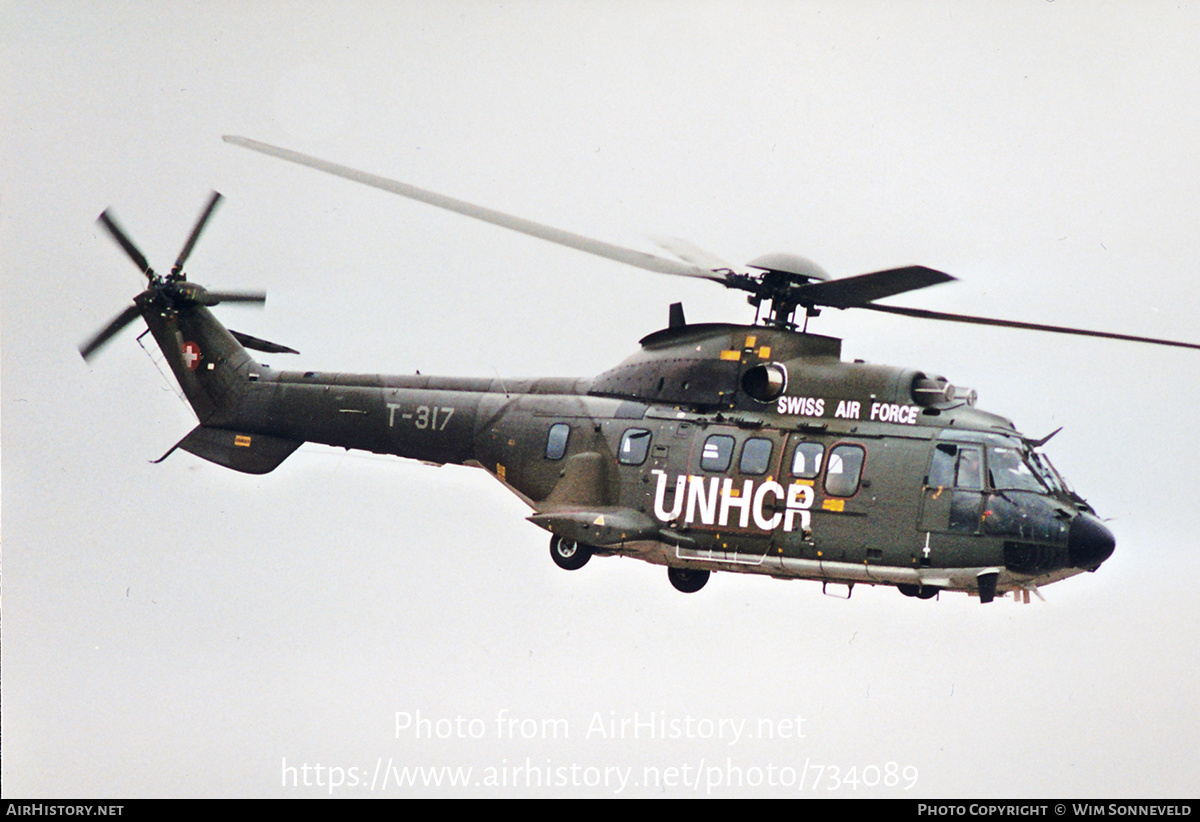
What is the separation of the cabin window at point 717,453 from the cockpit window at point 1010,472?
2.66 meters

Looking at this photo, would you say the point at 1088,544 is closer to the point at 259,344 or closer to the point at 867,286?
the point at 867,286

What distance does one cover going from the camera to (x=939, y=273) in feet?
44.3

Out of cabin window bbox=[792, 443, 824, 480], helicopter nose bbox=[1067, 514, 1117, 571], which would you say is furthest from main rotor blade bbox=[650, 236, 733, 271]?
helicopter nose bbox=[1067, 514, 1117, 571]

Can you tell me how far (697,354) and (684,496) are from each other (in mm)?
1637

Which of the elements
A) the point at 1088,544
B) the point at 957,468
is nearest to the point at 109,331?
the point at 957,468

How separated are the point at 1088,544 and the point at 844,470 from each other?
2.42 metres

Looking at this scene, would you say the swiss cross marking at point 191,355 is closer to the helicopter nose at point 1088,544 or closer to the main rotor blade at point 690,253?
the main rotor blade at point 690,253

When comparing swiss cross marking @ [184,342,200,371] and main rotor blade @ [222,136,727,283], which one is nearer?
main rotor blade @ [222,136,727,283]

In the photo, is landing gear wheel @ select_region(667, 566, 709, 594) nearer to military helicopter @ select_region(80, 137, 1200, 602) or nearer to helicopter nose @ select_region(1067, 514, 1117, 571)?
military helicopter @ select_region(80, 137, 1200, 602)

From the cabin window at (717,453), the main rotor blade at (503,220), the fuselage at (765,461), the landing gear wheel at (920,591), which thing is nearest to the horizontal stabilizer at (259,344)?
the fuselage at (765,461)

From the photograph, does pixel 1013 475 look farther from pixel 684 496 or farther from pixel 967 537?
pixel 684 496

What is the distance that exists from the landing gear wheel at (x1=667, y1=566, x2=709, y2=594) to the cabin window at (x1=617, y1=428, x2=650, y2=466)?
5.00 feet

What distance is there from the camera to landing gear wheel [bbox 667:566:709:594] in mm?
16422

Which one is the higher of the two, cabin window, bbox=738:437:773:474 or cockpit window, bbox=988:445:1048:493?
cockpit window, bbox=988:445:1048:493
